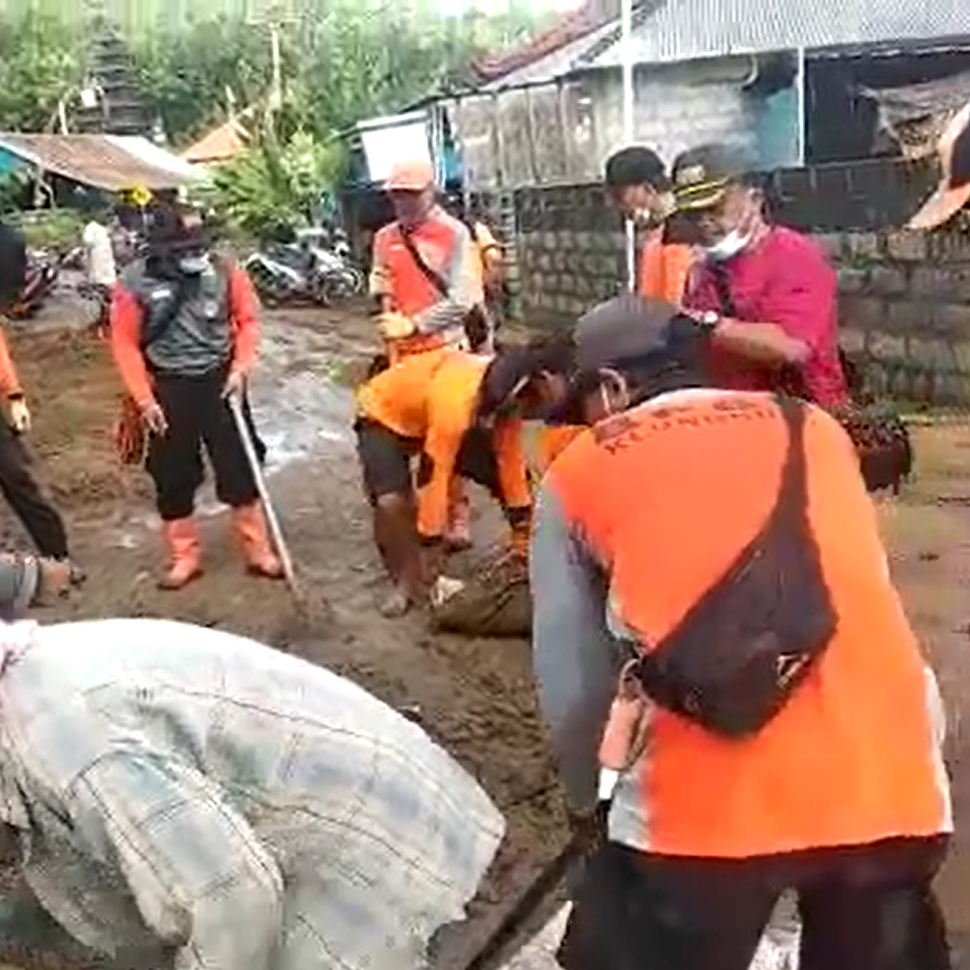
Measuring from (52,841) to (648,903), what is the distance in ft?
2.81

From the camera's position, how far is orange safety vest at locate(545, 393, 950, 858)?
279cm

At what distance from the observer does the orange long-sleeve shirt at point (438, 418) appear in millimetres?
7602

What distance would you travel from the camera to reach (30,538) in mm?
9484

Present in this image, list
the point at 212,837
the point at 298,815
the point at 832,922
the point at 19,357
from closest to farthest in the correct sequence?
the point at 212,837
the point at 298,815
the point at 832,922
the point at 19,357

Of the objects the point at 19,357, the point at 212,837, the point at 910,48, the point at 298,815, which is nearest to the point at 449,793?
the point at 298,815

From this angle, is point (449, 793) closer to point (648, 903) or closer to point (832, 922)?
point (648, 903)

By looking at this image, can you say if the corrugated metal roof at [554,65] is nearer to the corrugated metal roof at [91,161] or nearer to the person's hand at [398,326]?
the corrugated metal roof at [91,161]

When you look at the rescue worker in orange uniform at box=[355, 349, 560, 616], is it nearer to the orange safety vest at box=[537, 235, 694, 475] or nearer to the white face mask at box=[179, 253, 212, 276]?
the orange safety vest at box=[537, 235, 694, 475]

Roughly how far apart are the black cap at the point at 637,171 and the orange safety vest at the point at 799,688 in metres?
4.40

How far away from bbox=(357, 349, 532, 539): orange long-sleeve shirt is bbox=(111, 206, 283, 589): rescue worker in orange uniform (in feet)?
3.11

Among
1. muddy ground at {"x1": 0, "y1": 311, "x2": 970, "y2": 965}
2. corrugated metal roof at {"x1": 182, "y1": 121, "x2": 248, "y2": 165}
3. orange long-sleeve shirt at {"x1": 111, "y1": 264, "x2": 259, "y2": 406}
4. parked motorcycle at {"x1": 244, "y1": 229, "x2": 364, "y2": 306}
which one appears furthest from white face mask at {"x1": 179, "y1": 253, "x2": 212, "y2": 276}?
corrugated metal roof at {"x1": 182, "y1": 121, "x2": 248, "y2": 165}

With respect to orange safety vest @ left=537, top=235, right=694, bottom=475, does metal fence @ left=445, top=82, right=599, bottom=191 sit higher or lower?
lower

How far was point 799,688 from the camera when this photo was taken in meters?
2.79

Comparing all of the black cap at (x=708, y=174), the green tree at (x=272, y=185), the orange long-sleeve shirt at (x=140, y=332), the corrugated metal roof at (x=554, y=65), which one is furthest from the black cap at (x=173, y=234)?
the green tree at (x=272, y=185)
